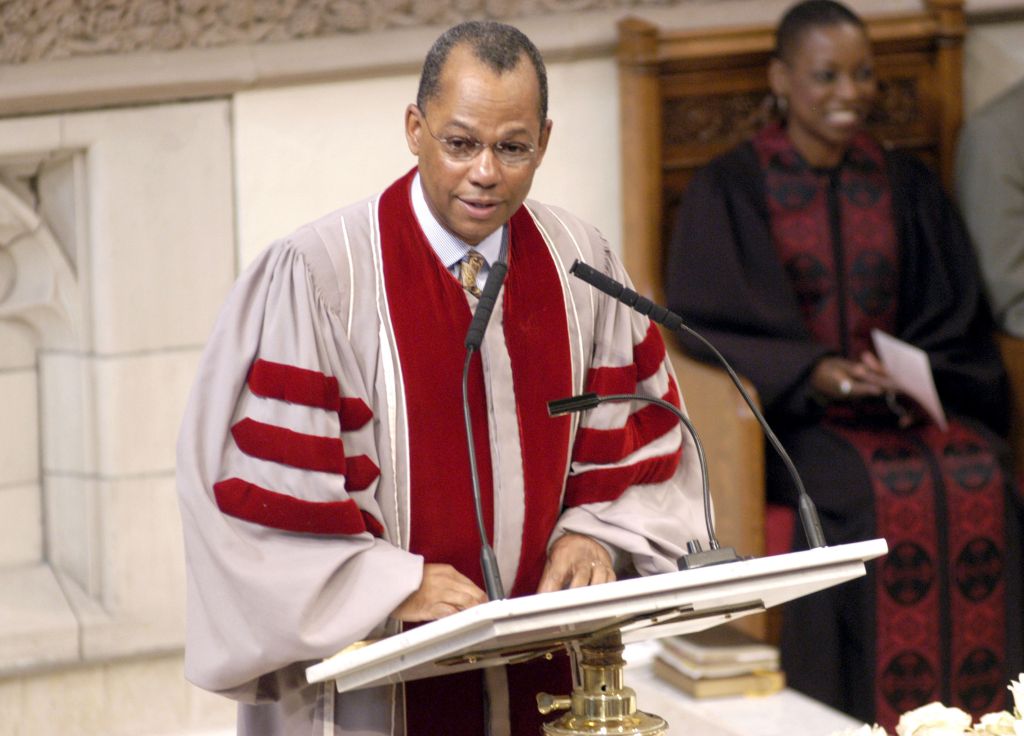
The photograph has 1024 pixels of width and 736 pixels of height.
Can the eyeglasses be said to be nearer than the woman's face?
Yes

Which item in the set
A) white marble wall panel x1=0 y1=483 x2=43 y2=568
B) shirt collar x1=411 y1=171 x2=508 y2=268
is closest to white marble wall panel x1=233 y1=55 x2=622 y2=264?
white marble wall panel x1=0 y1=483 x2=43 y2=568

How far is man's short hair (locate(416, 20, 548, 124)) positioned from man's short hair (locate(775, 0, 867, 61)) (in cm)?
248

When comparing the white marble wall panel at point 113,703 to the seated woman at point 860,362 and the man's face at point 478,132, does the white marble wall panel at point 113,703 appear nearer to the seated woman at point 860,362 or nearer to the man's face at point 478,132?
the seated woman at point 860,362

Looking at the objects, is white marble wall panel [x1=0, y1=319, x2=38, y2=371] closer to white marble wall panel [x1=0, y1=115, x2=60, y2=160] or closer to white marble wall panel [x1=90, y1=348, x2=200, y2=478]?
white marble wall panel [x1=90, y1=348, x2=200, y2=478]

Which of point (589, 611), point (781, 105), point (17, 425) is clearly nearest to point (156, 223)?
point (17, 425)

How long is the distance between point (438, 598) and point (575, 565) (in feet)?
0.85

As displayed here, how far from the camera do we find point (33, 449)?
475cm

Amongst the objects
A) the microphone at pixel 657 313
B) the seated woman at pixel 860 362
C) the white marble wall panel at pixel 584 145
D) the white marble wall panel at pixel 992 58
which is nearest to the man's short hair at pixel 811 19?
the seated woman at pixel 860 362

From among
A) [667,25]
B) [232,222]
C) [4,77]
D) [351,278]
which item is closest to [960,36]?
[667,25]

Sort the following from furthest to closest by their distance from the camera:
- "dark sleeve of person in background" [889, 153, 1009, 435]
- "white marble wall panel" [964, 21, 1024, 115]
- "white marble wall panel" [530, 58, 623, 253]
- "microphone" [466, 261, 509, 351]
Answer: "white marble wall panel" [964, 21, 1024, 115]
"white marble wall panel" [530, 58, 623, 253]
"dark sleeve of person in background" [889, 153, 1009, 435]
"microphone" [466, 261, 509, 351]

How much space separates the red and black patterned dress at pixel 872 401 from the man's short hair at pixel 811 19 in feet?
0.99

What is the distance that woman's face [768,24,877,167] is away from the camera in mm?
4824

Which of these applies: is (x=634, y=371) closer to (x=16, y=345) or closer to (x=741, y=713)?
(x=741, y=713)

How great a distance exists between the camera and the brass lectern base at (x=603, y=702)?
2164 millimetres
